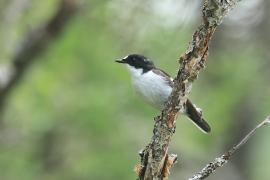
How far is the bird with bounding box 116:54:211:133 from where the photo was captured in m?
6.17

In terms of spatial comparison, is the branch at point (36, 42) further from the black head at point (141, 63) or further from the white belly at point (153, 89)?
the white belly at point (153, 89)

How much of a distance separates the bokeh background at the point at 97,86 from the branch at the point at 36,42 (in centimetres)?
16

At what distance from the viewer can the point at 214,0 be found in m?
3.58

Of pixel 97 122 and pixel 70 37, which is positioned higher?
pixel 70 37

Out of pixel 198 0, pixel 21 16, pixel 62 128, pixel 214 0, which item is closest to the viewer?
pixel 214 0

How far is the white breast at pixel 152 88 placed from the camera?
6.29 m

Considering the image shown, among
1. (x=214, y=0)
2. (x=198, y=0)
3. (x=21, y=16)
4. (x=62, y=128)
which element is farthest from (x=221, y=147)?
(x=214, y=0)

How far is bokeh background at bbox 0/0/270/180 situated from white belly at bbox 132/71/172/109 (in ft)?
8.57

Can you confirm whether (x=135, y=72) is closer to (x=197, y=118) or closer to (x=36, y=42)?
(x=197, y=118)

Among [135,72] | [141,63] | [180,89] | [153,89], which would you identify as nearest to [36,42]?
[141,63]

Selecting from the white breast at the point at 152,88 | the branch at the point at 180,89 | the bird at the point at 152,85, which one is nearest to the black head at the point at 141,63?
the bird at the point at 152,85

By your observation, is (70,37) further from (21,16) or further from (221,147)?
(221,147)

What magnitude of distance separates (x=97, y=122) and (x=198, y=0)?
2.76 m

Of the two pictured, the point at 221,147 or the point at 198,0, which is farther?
the point at 221,147
